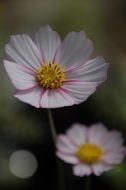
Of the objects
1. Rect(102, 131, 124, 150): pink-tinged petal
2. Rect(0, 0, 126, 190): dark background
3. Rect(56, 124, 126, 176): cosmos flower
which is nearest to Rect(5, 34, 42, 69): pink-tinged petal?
Rect(56, 124, 126, 176): cosmos flower

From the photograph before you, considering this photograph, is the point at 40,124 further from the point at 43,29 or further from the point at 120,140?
the point at 43,29

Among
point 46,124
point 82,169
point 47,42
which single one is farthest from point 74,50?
point 46,124

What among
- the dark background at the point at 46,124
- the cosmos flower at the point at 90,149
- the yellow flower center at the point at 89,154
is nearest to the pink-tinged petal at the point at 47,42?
the cosmos flower at the point at 90,149

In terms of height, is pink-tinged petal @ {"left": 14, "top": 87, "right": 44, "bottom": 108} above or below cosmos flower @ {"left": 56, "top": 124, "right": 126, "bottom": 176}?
above

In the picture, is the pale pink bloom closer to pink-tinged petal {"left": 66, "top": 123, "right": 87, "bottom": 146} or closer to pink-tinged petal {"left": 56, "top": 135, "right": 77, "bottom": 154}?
pink-tinged petal {"left": 56, "top": 135, "right": 77, "bottom": 154}

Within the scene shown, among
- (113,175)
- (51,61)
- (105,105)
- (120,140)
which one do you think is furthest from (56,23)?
(51,61)

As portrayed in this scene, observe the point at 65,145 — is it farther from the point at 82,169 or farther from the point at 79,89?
the point at 79,89
